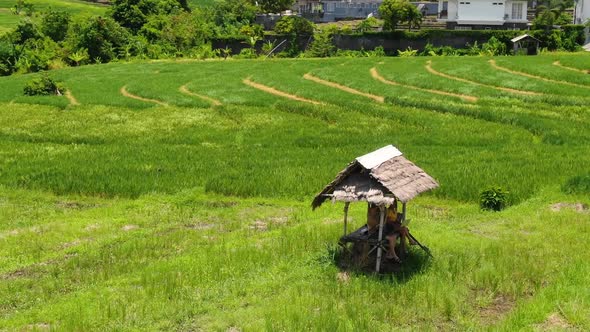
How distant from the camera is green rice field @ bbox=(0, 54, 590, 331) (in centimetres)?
1223

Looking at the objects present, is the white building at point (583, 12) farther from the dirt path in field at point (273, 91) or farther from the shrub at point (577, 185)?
the shrub at point (577, 185)

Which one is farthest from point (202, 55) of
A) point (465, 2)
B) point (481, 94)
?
point (481, 94)

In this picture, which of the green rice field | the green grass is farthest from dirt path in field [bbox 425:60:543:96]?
the green grass

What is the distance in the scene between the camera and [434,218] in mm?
18438

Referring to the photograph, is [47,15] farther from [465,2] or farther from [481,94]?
[481,94]

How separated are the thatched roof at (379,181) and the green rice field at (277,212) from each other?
1.64m

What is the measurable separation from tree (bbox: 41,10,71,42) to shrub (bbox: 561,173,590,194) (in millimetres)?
73184

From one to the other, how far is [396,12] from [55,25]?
41.7 metres

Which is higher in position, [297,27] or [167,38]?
[297,27]

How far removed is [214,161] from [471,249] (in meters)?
13.2

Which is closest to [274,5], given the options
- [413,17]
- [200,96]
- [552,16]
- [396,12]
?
[396,12]

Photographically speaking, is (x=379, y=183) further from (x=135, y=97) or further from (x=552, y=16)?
(x=552, y=16)

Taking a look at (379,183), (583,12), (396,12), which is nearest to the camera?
(379,183)

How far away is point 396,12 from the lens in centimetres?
7975
